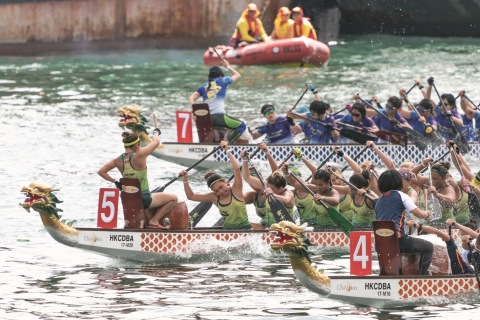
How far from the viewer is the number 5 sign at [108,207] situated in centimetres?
1489

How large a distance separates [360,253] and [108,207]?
3968 mm

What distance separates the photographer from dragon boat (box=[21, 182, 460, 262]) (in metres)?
14.9

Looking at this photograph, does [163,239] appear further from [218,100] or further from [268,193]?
[218,100]

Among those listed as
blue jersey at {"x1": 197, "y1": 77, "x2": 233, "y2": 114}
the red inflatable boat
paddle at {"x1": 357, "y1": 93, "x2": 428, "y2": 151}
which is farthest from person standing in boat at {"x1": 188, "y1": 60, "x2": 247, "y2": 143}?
the red inflatable boat

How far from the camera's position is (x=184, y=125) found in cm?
2184

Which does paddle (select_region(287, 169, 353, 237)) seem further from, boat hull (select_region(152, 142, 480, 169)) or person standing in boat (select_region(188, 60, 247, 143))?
person standing in boat (select_region(188, 60, 247, 143))

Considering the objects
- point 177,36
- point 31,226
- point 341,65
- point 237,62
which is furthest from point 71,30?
point 31,226

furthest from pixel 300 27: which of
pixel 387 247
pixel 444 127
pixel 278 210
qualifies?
pixel 387 247

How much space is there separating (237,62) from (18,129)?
10.5m

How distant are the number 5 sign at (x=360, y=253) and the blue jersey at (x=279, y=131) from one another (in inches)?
382

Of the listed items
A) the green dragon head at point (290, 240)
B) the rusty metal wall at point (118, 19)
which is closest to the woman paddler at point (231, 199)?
the green dragon head at point (290, 240)

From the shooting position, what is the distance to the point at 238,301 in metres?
13.6

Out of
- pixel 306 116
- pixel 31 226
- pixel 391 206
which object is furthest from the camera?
pixel 306 116

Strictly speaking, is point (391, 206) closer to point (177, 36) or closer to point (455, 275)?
point (455, 275)
